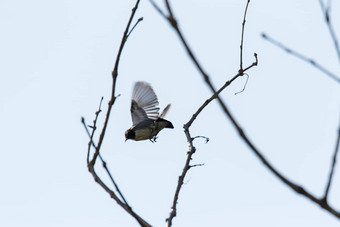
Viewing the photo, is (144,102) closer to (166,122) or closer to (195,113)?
(166,122)

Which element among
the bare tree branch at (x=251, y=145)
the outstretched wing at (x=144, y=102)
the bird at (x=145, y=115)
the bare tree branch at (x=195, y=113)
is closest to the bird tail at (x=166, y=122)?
the bird at (x=145, y=115)

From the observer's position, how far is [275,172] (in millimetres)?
1635

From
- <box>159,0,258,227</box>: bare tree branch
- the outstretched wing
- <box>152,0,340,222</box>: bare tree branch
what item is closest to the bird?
the outstretched wing

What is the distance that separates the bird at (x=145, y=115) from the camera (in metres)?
8.59

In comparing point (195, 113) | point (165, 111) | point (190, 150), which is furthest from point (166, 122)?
point (190, 150)

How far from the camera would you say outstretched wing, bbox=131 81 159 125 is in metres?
8.50

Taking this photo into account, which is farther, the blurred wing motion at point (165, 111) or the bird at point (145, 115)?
the blurred wing motion at point (165, 111)

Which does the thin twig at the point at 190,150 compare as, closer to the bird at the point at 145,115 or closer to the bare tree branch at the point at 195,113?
the bare tree branch at the point at 195,113

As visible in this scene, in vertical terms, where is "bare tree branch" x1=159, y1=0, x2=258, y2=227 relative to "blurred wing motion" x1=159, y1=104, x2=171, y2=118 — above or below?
below

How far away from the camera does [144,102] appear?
8.73 meters

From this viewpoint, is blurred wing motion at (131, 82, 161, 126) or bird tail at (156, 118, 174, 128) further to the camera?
bird tail at (156, 118, 174, 128)

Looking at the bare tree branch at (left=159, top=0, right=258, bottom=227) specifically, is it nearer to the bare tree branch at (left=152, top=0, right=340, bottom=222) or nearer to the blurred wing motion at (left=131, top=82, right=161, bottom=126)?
the bare tree branch at (left=152, top=0, right=340, bottom=222)

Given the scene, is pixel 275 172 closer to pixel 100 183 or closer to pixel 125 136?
pixel 100 183

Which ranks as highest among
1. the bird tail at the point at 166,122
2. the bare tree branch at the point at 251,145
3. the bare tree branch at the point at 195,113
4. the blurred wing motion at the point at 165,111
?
the blurred wing motion at the point at 165,111
